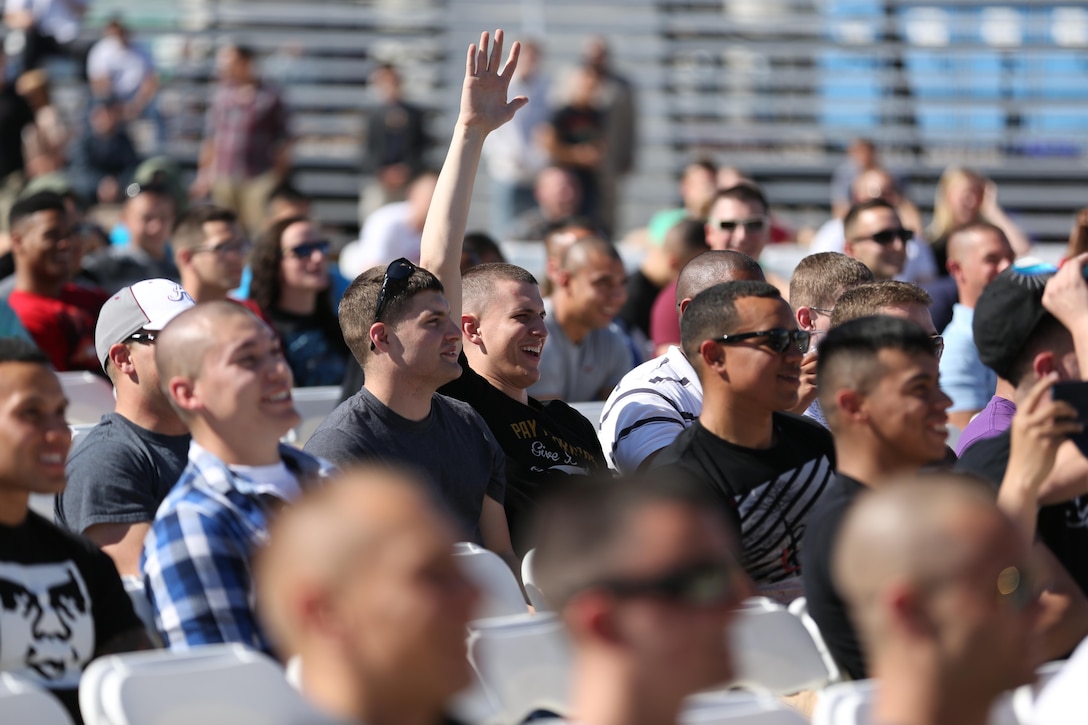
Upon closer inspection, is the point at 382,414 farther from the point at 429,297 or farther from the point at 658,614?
the point at 658,614

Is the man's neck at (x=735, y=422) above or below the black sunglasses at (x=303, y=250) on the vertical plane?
below

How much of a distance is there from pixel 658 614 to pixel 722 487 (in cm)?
193

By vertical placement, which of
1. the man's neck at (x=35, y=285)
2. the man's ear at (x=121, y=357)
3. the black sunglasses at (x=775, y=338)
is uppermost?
the black sunglasses at (x=775, y=338)

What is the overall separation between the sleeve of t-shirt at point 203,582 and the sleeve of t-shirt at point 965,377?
165 inches

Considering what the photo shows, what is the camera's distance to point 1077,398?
11.3 feet

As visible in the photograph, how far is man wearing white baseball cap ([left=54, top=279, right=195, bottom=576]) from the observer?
4.01 meters

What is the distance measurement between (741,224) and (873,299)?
262 centimetres

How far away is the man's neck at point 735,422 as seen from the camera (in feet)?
13.6

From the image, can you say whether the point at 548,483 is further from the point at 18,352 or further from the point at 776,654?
the point at 18,352

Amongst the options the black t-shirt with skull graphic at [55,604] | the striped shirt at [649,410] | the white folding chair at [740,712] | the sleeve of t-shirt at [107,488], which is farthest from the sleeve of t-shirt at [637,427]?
the black t-shirt with skull graphic at [55,604]

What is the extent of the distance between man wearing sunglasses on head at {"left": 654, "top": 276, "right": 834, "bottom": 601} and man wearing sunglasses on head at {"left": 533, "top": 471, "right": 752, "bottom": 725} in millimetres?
1813

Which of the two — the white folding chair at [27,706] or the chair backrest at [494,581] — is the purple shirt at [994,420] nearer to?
the chair backrest at [494,581]

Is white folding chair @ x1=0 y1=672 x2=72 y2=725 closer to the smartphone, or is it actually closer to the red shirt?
the smartphone

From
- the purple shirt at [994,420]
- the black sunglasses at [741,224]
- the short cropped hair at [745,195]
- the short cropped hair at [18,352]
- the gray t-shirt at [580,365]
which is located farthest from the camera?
the short cropped hair at [745,195]
